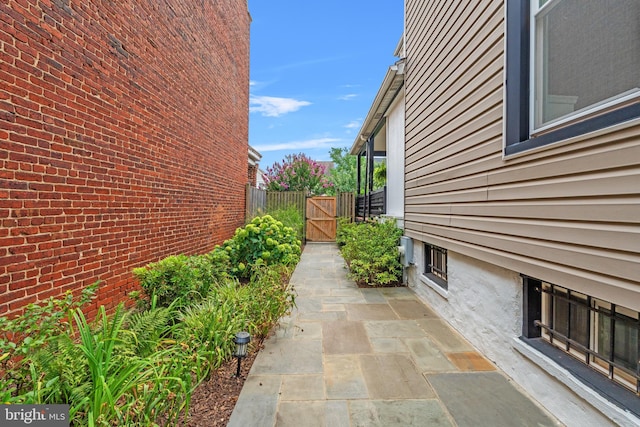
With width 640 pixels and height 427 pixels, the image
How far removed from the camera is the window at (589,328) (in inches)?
65.7

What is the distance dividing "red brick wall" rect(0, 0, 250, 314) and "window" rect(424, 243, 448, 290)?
12.6 ft

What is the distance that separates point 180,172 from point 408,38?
4553mm

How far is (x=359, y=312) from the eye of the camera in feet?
13.0

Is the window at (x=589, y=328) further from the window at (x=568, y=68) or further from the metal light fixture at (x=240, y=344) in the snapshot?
the metal light fixture at (x=240, y=344)

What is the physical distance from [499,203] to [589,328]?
3.36ft

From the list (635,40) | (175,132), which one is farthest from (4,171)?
(635,40)

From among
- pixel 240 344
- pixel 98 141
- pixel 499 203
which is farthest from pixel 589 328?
pixel 98 141

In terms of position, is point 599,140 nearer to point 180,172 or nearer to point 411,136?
point 411,136

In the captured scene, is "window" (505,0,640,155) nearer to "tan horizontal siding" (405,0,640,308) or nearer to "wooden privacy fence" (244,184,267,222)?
"tan horizontal siding" (405,0,640,308)

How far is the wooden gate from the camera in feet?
39.5

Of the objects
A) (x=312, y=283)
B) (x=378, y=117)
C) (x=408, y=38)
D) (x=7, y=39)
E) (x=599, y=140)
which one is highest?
(x=408, y=38)

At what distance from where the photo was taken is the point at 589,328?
1908 millimetres

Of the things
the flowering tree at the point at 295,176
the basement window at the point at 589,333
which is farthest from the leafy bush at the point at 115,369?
the flowering tree at the point at 295,176

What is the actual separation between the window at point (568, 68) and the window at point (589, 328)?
3.40 feet
